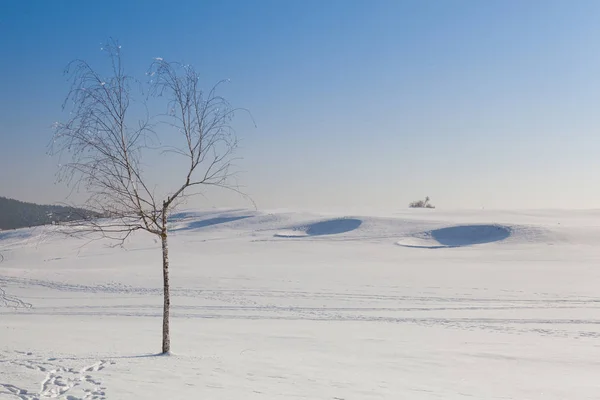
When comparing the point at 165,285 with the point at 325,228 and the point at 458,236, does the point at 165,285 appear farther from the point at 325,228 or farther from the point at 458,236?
the point at 325,228

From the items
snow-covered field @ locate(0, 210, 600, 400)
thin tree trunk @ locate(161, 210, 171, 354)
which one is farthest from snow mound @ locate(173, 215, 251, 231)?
thin tree trunk @ locate(161, 210, 171, 354)

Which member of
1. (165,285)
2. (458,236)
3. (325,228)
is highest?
(325,228)

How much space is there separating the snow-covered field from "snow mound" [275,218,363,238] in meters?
5.02

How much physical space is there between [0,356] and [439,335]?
10536 millimetres

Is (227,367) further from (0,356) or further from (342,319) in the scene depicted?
(342,319)

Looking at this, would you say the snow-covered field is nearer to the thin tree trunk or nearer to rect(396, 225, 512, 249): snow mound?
rect(396, 225, 512, 249): snow mound

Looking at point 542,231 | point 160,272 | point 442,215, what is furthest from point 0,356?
point 442,215

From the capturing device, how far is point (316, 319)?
18.5 m

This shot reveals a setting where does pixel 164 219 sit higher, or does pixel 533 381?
pixel 164 219

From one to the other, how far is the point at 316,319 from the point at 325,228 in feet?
105

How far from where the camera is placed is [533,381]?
35.3ft

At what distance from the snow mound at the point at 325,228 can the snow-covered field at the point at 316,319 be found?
5015mm

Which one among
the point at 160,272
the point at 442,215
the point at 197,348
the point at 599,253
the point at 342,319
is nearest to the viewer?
the point at 197,348

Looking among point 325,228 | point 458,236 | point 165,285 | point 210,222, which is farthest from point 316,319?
point 210,222
